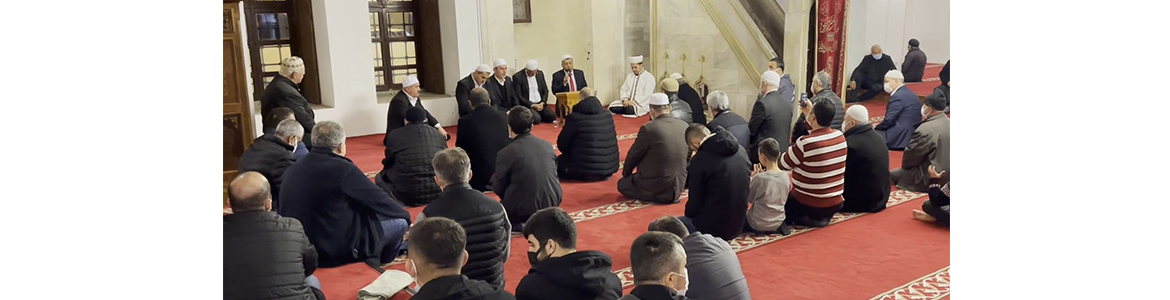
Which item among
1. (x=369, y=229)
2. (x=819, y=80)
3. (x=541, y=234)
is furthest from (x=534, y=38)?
(x=541, y=234)

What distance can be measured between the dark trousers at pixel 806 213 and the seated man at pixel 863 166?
0.21 meters

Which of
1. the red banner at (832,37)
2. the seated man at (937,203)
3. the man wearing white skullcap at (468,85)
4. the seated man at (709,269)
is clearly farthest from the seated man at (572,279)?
the red banner at (832,37)

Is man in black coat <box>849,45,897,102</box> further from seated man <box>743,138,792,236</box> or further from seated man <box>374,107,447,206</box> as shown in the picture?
seated man <box>374,107,447,206</box>

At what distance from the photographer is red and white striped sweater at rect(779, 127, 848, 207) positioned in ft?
15.4

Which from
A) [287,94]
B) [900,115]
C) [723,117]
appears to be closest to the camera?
[723,117]

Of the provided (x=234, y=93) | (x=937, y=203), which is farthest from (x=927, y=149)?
(x=234, y=93)

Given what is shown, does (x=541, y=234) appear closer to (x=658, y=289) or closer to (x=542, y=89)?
(x=658, y=289)

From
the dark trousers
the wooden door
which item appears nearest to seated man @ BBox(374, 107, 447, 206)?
the wooden door

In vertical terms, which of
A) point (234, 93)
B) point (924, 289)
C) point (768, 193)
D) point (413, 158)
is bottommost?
point (924, 289)

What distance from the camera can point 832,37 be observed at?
9.37m

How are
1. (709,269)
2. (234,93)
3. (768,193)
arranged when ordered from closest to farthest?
A: (709,269) → (768,193) → (234,93)

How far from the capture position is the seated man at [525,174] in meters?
4.73

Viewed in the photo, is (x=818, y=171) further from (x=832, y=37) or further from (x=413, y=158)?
(x=832, y=37)

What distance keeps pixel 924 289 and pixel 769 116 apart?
252 cm
